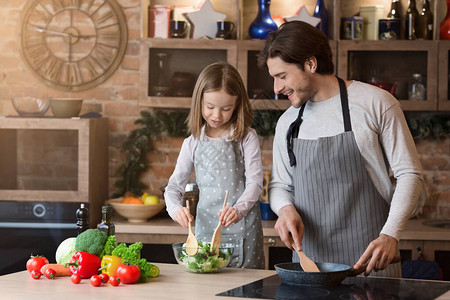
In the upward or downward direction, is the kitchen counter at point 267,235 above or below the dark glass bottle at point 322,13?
below

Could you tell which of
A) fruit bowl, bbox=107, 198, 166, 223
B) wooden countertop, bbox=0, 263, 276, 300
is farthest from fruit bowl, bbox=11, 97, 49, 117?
wooden countertop, bbox=0, 263, 276, 300

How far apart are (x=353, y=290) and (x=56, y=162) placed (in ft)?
8.22

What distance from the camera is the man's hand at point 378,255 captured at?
212 cm

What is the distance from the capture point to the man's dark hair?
7.97ft

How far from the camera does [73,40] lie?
4578mm

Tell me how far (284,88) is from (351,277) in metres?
0.70

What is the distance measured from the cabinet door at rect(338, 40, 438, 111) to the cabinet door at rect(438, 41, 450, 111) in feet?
0.10

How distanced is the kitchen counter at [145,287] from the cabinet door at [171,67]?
201 centimetres

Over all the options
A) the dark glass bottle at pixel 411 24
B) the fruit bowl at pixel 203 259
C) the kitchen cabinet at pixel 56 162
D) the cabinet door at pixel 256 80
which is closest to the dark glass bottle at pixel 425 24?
the dark glass bottle at pixel 411 24

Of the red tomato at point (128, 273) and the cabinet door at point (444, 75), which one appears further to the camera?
the cabinet door at point (444, 75)

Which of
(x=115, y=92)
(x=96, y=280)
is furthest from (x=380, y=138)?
(x=115, y=92)

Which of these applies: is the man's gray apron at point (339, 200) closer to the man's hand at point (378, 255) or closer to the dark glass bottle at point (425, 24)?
the man's hand at point (378, 255)

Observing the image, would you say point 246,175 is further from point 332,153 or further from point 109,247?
point 109,247

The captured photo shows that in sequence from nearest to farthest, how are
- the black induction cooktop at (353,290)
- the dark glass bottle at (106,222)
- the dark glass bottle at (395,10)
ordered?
the black induction cooktop at (353,290) < the dark glass bottle at (106,222) < the dark glass bottle at (395,10)
